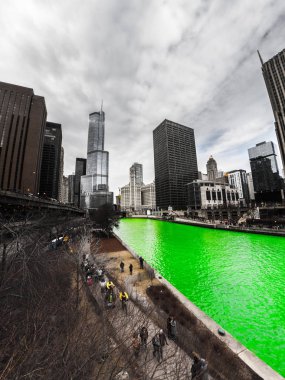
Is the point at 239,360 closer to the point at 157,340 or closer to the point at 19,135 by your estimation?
the point at 157,340

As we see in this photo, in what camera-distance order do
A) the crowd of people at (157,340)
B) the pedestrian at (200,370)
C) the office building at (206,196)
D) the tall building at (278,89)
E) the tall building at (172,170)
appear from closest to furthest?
1. the pedestrian at (200,370)
2. the crowd of people at (157,340)
3. the tall building at (278,89)
4. the office building at (206,196)
5. the tall building at (172,170)

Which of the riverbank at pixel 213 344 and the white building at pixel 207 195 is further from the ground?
the white building at pixel 207 195

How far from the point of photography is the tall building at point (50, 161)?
162000mm

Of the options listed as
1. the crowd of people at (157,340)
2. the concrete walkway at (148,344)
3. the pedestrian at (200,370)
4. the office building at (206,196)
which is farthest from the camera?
the office building at (206,196)

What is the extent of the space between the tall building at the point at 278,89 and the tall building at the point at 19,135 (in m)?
130

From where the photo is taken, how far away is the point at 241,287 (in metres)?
20.4

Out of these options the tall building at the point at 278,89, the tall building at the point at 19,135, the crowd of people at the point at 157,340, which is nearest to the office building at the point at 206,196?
the tall building at the point at 278,89

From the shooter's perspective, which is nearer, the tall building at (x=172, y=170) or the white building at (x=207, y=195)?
the white building at (x=207, y=195)

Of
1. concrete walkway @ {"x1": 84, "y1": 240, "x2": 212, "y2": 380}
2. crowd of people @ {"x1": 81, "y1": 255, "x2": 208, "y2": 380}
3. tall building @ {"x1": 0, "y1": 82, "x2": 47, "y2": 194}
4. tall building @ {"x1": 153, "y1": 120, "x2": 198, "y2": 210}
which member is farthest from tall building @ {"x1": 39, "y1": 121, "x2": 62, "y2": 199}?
concrete walkway @ {"x1": 84, "y1": 240, "x2": 212, "y2": 380}

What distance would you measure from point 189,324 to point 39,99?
127 meters

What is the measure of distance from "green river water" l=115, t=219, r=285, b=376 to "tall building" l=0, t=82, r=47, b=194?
85738mm

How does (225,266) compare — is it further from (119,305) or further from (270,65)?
(270,65)

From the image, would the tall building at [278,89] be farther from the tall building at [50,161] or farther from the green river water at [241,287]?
the tall building at [50,161]

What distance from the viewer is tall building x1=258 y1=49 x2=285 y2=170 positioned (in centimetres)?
9469
